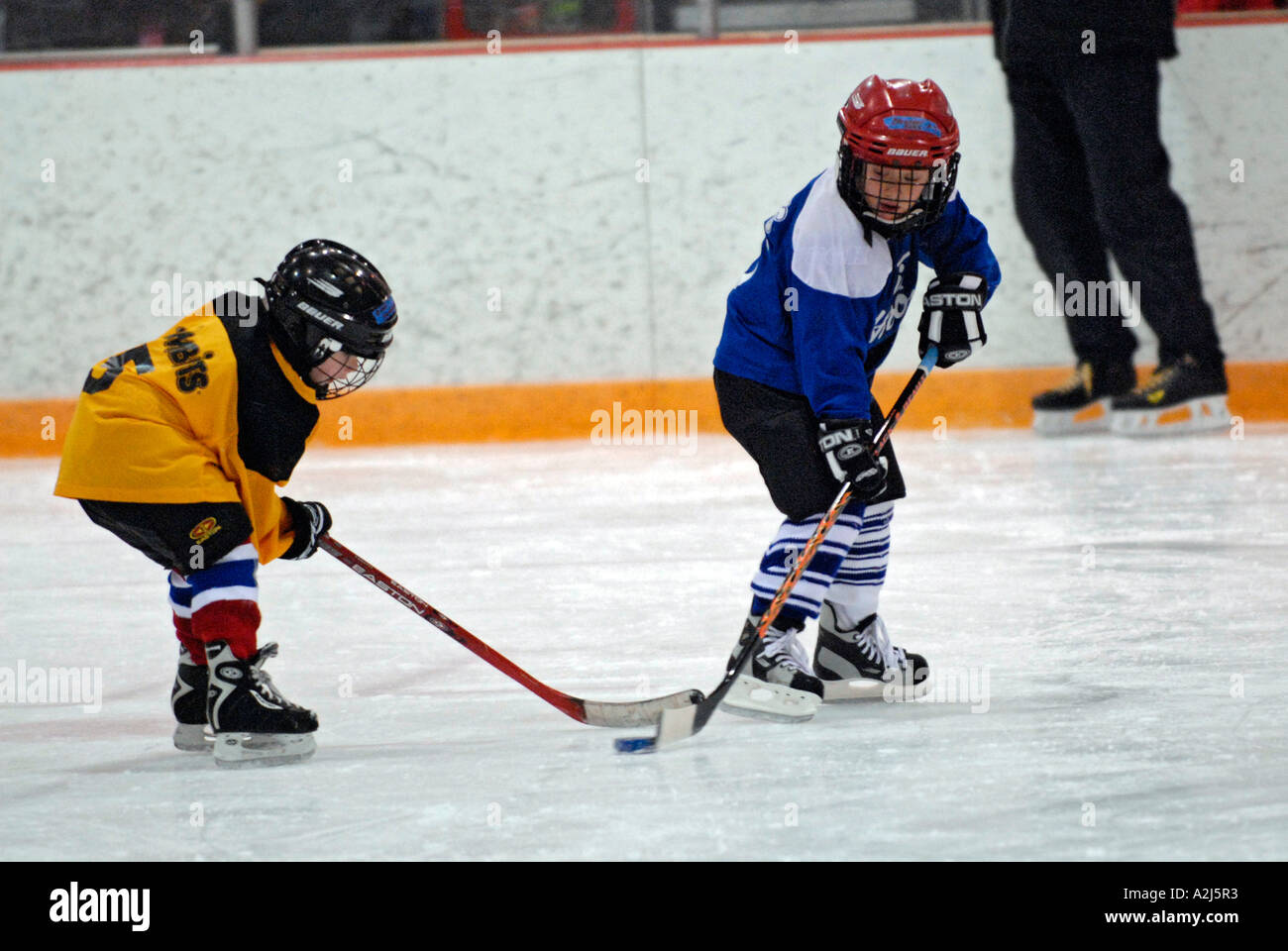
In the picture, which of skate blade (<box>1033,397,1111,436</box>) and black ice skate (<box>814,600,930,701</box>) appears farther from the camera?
skate blade (<box>1033,397,1111,436</box>)

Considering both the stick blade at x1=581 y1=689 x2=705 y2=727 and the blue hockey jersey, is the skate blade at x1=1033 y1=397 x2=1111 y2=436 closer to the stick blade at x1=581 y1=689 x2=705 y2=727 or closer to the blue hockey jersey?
the blue hockey jersey

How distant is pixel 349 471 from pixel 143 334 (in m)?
0.97

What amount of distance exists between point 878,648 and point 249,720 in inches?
36.2

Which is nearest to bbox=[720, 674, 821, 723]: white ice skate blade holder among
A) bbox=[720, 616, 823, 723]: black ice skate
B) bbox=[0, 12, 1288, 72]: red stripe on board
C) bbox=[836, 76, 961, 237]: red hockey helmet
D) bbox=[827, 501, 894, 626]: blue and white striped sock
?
bbox=[720, 616, 823, 723]: black ice skate

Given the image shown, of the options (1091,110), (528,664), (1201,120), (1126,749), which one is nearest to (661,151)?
(1091,110)

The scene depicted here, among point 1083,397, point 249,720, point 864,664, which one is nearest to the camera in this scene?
point 249,720

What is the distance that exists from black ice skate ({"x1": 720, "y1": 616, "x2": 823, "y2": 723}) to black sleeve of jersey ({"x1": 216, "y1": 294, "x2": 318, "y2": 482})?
0.67m

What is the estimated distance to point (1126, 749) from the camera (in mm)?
2002

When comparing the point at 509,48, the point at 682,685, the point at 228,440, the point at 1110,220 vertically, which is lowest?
the point at 682,685

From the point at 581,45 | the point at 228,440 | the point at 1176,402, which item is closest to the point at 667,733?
the point at 228,440

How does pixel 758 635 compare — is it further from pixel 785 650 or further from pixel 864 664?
pixel 864 664

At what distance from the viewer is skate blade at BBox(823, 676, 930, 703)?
7.75 ft

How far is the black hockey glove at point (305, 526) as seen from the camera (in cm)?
227

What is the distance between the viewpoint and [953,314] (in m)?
2.38
